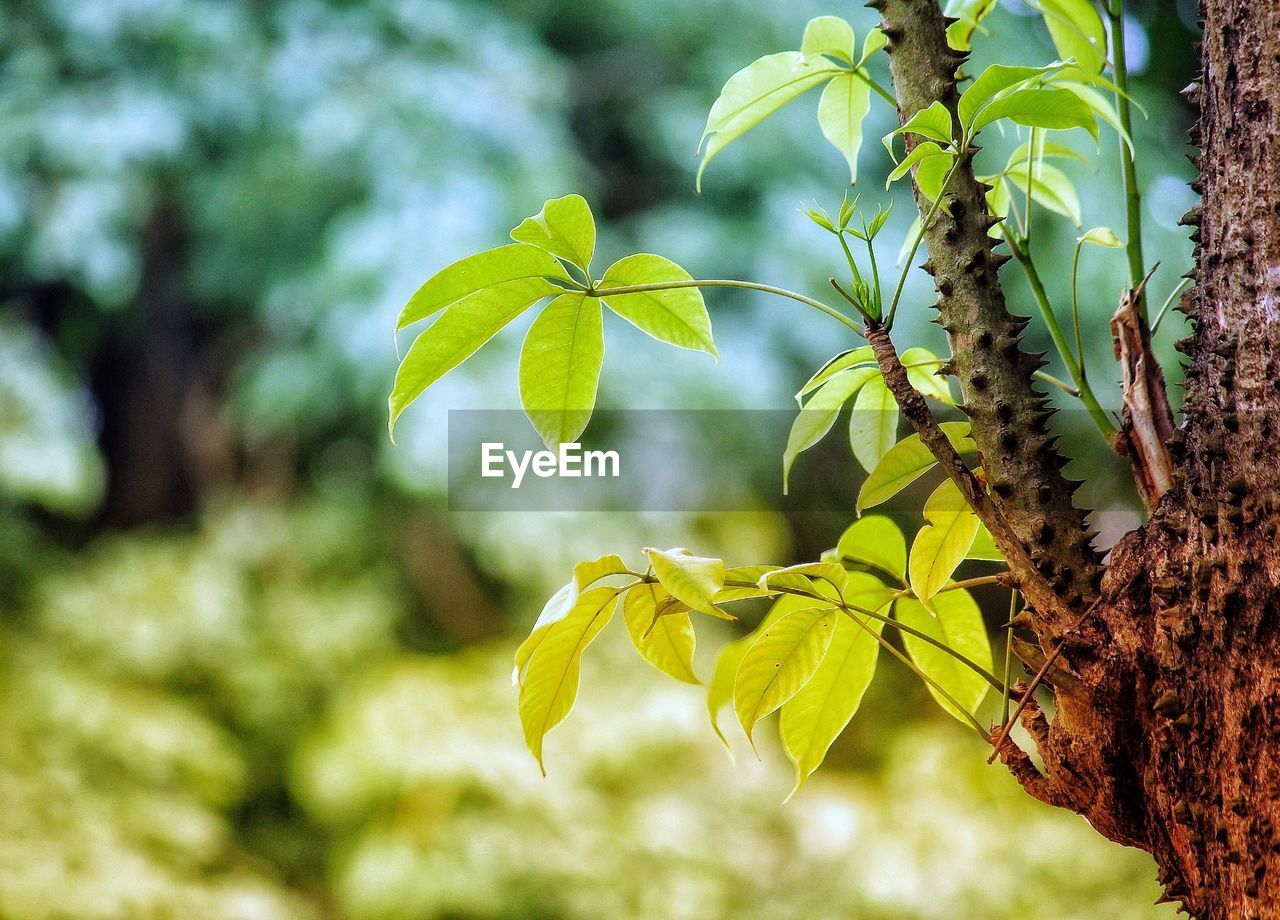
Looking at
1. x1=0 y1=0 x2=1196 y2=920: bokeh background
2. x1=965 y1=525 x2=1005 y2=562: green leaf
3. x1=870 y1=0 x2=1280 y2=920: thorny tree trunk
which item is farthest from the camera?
x1=0 y1=0 x2=1196 y2=920: bokeh background

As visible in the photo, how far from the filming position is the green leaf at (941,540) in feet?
0.93

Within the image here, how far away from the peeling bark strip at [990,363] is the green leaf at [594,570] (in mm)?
103

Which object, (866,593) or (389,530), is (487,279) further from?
(389,530)

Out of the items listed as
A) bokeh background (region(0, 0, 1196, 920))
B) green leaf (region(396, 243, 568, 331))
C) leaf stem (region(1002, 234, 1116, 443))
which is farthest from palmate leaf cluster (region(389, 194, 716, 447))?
bokeh background (region(0, 0, 1196, 920))

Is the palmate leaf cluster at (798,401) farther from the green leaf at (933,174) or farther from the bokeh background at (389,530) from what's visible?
the bokeh background at (389,530)

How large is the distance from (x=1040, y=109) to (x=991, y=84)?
0.06 ft

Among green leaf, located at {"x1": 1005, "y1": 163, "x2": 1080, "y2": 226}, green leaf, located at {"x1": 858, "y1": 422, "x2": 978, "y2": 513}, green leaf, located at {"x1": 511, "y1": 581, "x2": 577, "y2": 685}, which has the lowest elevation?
green leaf, located at {"x1": 511, "y1": 581, "x2": 577, "y2": 685}

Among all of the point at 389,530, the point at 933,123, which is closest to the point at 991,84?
the point at 933,123

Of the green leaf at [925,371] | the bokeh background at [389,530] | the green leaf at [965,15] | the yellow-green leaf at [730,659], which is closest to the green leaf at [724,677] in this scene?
the yellow-green leaf at [730,659]

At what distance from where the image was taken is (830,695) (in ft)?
1.00

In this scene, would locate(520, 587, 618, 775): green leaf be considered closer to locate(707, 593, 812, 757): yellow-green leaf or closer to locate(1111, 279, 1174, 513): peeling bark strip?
locate(707, 593, 812, 757): yellow-green leaf

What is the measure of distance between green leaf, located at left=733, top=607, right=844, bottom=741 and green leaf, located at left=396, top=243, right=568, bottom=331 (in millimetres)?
113

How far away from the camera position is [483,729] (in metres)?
1.51

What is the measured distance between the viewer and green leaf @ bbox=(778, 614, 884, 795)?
30 centimetres
